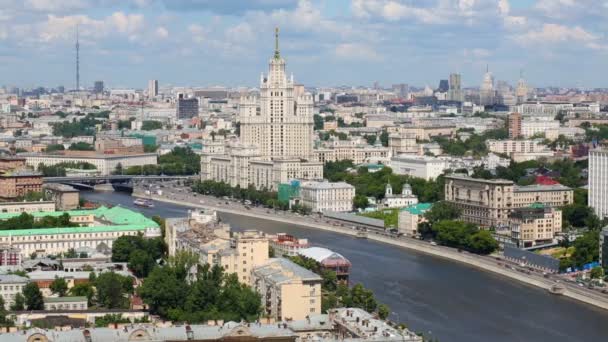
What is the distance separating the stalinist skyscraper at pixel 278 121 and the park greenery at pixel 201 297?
26.0m

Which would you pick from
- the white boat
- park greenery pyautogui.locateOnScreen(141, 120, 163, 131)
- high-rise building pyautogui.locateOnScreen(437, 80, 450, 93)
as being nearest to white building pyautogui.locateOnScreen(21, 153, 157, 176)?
the white boat

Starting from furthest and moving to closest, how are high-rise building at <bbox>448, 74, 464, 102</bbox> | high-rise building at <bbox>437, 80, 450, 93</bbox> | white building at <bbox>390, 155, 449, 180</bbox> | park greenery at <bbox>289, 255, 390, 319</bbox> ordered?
high-rise building at <bbox>437, 80, 450, 93</bbox>, high-rise building at <bbox>448, 74, 464, 102</bbox>, white building at <bbox>390, 155, 449, 180</bbox>, park greenery at <bbox>289, 255, 390, 319</bbox>

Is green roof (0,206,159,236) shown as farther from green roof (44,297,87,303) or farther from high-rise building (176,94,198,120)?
high-rise building (176,94,198,120)

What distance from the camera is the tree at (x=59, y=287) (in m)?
21.5

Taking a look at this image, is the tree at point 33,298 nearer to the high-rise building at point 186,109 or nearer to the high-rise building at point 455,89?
the high-rise building at point 186,109

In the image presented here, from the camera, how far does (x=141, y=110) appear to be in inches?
3607

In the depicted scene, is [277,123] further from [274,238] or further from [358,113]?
[358,113]

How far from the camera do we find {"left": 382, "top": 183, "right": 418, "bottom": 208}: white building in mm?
39281

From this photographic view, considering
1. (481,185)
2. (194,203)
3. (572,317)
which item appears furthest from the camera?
(194,203)

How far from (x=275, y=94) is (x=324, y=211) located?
30.7 ft

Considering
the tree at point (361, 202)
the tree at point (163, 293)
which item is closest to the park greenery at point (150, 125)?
the tree at point (361, 202)

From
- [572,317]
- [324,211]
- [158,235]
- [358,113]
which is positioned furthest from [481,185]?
[358,113]

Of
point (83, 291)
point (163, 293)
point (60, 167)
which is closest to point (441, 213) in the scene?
point (83, 291)

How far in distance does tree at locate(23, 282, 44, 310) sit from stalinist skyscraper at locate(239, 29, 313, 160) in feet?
89.7
